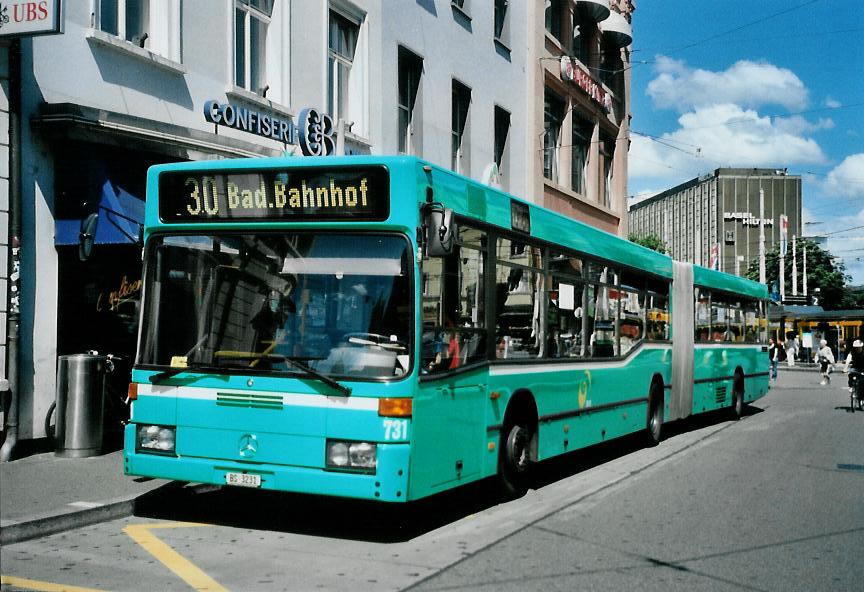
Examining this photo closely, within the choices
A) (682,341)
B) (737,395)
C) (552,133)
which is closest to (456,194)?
(682,341)

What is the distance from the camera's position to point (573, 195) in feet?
93.0

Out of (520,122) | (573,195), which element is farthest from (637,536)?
(573,195)

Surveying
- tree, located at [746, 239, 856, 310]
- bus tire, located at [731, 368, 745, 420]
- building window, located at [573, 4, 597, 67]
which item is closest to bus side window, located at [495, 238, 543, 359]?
bus tire, located at [731, 368, 745, 420]

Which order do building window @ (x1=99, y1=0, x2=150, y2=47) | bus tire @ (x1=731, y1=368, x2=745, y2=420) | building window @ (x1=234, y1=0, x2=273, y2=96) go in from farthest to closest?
bus tire @ (x1=731, y1=368, x2=745, y2=420) → building window @ (x1=234, y1=0, x2=273, y2=96) → building window @ (x1=99, y1=0, x2=150, y2=47)

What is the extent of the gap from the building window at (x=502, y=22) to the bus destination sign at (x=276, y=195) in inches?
702

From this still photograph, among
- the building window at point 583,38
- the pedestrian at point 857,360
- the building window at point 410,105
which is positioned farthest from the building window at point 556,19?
the pedestrian at point 857,360

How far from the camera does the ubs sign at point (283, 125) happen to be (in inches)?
516

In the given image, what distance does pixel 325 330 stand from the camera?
693 centimetres

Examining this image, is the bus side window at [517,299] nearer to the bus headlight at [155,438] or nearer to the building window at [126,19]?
the bus headlight at [155,438]

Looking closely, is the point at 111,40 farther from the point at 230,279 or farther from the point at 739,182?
the point at 739,182

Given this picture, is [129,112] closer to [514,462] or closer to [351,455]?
[514,462]

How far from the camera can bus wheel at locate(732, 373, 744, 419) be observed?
1859 centimetres

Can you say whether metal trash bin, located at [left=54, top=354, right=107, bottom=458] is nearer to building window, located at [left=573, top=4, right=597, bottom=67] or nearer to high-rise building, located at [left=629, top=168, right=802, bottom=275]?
building window, located at [left=573, top=4, right=597, bottom=67]

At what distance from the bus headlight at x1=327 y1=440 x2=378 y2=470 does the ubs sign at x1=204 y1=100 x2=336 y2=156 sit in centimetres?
727
